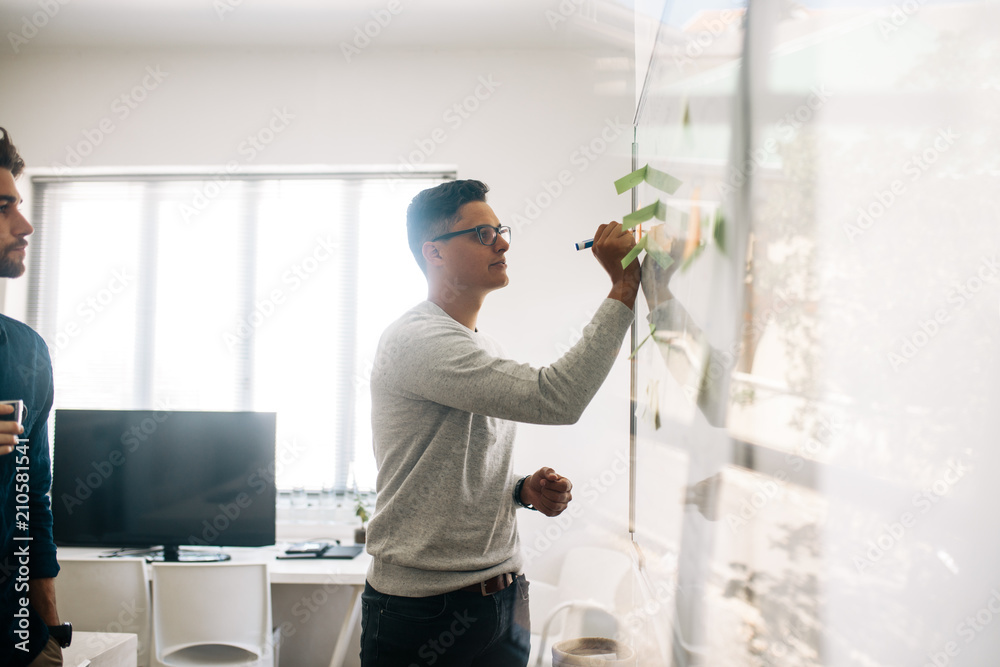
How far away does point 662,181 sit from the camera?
83cm

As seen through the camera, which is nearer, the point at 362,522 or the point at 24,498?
the point at 24,498

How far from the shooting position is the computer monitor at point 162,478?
8.69 ft

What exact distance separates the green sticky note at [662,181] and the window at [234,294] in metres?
2.33

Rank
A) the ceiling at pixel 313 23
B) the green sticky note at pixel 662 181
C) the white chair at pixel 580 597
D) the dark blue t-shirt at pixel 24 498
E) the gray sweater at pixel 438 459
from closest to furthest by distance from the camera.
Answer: the green sticky note at pixel 662 181 < the gray sweater at pixel 438 459 < the dark blue t-shirt at pixel 24 498 < the white chair at pixel 580 597 < the ceiling at pixel 313 23

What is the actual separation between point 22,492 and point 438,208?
41.8 inches

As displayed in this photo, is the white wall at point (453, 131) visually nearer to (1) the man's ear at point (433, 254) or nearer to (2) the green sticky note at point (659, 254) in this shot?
(1) the man's ear at point (433, 254)

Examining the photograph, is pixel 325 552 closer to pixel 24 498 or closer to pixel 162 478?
pixel 162 478

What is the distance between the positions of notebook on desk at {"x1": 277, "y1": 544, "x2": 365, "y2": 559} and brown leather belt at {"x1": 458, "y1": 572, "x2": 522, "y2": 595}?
1694 millimetres

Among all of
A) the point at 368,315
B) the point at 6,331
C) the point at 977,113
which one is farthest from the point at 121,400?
the point at 977,113

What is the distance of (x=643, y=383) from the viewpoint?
1.07 meters

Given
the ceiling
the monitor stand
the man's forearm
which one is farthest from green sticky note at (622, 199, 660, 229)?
the monitor stand

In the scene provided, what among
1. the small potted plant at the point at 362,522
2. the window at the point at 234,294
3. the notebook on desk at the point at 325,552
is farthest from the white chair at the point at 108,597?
the window at the point at 234,294

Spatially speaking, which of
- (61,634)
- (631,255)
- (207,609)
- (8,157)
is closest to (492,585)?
(631,255)

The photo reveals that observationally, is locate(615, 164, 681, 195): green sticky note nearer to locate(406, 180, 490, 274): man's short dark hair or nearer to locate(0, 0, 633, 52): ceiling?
locate(406, 180, 490, 274): man's short dark hair
